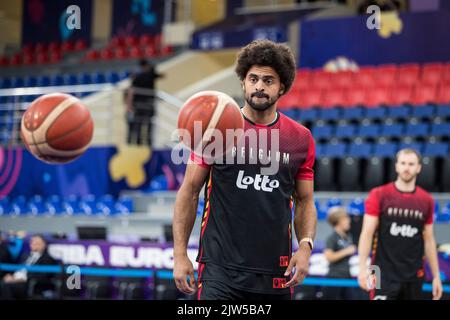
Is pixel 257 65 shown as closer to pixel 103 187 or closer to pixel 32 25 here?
pixel 103 187

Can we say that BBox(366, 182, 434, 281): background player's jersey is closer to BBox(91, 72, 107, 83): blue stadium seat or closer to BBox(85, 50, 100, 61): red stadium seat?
BBox(91, 72, 107, 83): blue stadium seat

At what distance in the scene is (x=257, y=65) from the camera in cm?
450

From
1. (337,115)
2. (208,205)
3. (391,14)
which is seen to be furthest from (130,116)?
(208,205)

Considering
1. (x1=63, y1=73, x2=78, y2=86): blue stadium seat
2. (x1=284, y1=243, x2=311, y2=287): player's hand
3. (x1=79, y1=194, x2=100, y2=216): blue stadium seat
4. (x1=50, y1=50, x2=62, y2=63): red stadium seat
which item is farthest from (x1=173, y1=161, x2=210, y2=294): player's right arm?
(x1=50, y1=50, x2=62, y2=63): red stadium seat

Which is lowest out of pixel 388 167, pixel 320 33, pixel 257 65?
pixel 388 167

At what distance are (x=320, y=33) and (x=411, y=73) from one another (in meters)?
2.64

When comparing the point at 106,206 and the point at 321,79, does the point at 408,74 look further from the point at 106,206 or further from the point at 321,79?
the point at 106,206

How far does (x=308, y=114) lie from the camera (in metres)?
15.8

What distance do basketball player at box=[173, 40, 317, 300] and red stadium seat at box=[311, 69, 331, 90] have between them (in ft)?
41.1

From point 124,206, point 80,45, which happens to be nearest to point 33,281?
point 124,206

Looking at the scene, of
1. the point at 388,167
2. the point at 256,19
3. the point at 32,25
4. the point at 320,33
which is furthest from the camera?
the point at 32,25

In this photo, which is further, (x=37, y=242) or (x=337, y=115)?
(x=337, y=115)

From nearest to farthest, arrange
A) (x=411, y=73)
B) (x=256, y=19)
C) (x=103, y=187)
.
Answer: (x=103, y=187), (x=411, y=73), (x=256, y=19)

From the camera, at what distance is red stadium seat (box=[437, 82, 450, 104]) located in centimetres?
1539
